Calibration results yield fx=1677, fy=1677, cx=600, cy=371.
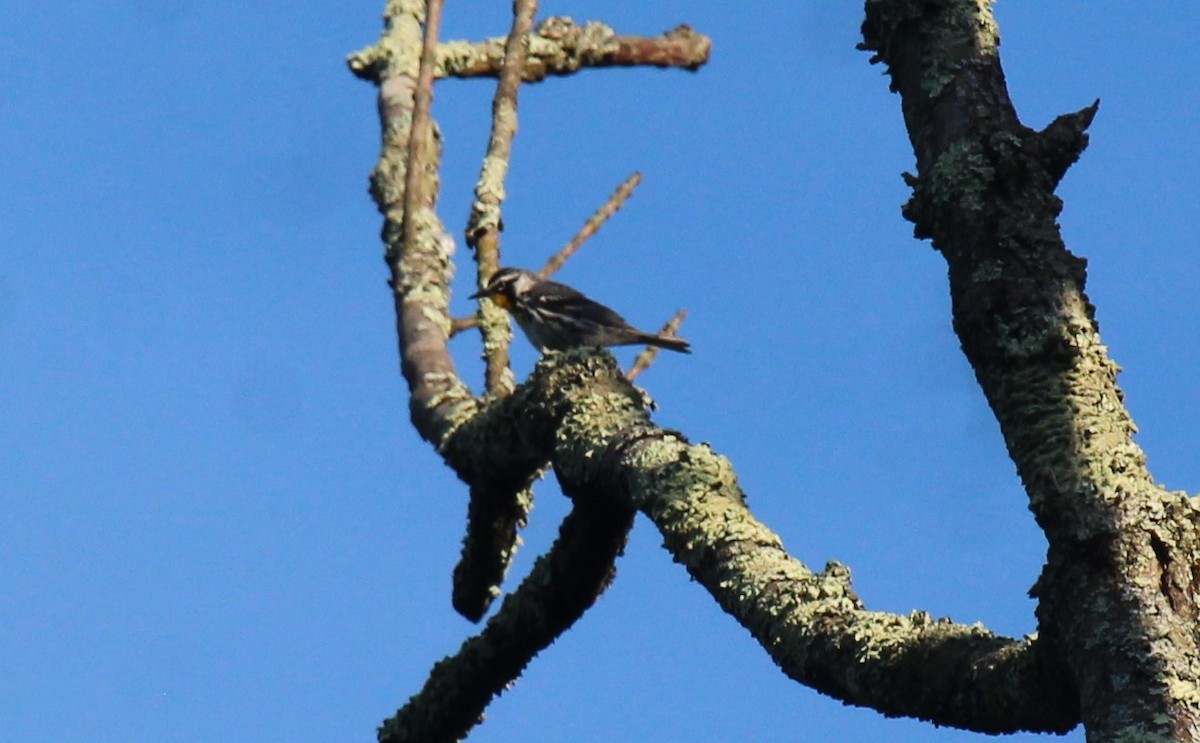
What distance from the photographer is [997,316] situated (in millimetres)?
2400

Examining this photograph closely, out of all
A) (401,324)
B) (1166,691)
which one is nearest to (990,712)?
(1166,691)

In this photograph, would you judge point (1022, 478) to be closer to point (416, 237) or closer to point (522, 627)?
point (522, 627)

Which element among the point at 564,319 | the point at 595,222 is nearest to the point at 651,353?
the point at 595,222

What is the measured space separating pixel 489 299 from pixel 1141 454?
2.82m

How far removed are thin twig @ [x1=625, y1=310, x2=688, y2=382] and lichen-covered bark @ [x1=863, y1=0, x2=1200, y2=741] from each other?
6.78ft

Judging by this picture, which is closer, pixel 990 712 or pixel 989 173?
pixel 990 712

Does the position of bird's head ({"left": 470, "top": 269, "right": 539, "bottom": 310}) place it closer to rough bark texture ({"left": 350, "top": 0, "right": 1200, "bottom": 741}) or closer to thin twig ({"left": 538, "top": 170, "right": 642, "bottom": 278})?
thin twig ({"left": 538, "top": 170, "right": 642, "bottom": 278})

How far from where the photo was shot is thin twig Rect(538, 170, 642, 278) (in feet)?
16.9

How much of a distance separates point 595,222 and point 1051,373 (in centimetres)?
303

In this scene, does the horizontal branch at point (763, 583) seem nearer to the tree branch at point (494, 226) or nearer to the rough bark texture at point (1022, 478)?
the rough bark texture at point (1022, 478)

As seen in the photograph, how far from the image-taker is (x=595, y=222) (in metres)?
5.30

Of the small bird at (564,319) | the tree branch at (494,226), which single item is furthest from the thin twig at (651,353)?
the small bird at (564,319)

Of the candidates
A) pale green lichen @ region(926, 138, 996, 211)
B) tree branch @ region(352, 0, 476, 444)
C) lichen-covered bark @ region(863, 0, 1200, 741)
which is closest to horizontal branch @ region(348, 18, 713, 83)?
tree branch @ region(352, 0, 476, 444)

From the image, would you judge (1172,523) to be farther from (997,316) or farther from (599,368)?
(599,368)
